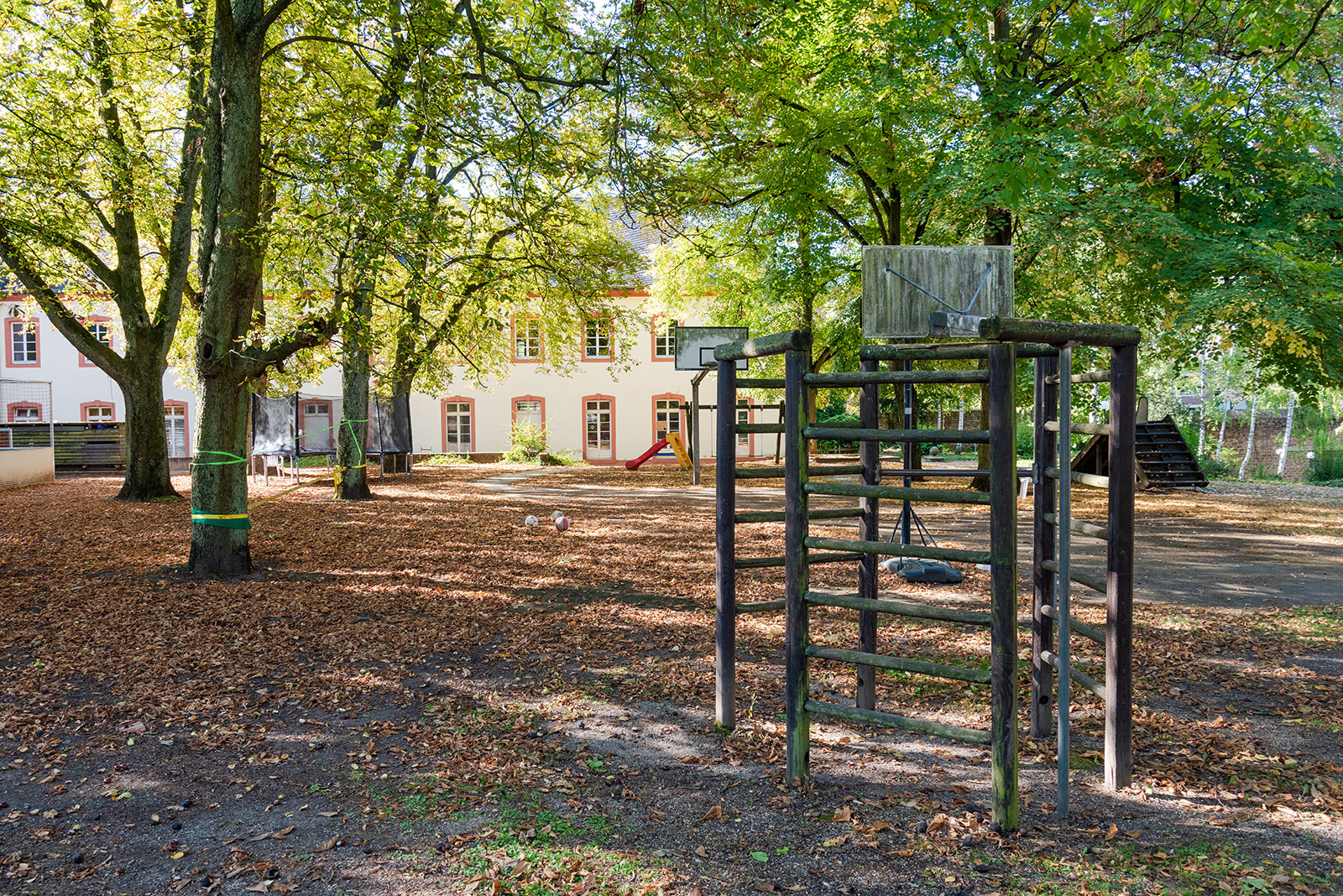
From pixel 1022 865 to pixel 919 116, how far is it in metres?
12.0

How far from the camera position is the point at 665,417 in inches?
1170

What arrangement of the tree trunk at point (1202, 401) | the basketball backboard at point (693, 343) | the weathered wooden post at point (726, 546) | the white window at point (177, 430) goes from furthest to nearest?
the tree trunk at point (1202, 401)
the white window at point (177, 430)
the basketball backboard at point (693, 343)
the weathered wooden post at point (726, 546)

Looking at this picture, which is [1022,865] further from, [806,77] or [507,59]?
[806,77]

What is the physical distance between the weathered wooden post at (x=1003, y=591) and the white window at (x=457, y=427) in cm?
2762

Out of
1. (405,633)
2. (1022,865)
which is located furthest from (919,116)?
(1022,865)

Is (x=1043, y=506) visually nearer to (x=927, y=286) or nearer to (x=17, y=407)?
(x=927, y=286)

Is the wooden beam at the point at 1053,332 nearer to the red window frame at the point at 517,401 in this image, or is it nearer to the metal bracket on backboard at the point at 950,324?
the metal bracket on backboard at the point at 950,324

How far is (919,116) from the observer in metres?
12.8

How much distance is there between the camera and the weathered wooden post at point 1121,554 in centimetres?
325

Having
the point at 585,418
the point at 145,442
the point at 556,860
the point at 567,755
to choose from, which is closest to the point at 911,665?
the point at 556,860

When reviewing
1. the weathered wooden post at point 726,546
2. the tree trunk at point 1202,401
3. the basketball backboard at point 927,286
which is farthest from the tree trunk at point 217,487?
the tree trunk at point 1202,401

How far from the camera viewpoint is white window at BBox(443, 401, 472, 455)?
2948 centimetres

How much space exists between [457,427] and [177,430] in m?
9.34

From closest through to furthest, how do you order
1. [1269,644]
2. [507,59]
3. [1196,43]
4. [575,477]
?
1. [1269,644]
2. [507,59]
3. [1196,43]
4. [575,477]
